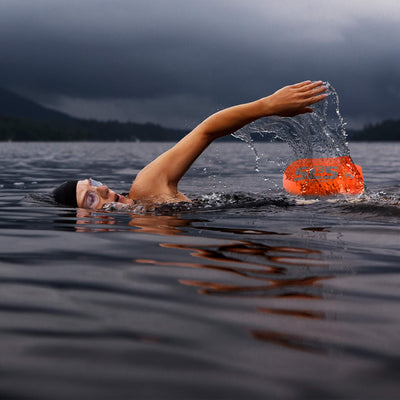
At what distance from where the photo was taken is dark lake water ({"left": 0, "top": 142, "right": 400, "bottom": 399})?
1845 mm

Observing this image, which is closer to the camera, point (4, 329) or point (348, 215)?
point (4, 329)

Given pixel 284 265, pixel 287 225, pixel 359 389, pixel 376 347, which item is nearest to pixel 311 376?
pixel 359 389

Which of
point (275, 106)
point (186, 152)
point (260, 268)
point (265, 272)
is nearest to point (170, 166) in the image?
→ point (186, 152)

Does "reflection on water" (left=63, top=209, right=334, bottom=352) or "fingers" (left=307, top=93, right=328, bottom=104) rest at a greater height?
"fingers" (left=307, top=93, right=328, bottom=104)

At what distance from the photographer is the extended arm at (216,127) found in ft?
18.3

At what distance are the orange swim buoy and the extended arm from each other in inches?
66.1

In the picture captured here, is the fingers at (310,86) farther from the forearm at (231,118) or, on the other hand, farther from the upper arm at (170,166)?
the upper arm at (170,166)

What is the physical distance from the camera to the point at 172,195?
655 centimetres

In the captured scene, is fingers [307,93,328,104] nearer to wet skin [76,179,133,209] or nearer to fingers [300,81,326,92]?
fingers [300,81,326,92]

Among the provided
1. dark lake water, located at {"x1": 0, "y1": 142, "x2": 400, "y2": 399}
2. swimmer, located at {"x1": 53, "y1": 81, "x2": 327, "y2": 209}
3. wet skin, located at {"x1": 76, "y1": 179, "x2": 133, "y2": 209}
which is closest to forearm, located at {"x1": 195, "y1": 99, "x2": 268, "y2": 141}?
swimmer, located at {"x1": 53, "y1": 81, "x2": 327, "y2": 209}

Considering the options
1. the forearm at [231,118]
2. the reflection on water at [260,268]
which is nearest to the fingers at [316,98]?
the forearm at [231,118]

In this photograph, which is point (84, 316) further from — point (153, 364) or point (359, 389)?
point (359, 389)

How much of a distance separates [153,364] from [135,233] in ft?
9.56

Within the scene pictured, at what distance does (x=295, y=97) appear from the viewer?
5551 millimetres
